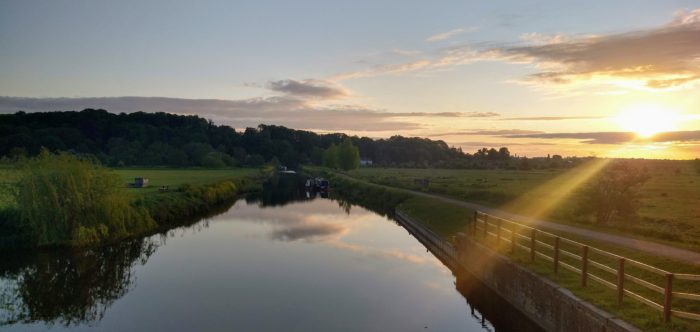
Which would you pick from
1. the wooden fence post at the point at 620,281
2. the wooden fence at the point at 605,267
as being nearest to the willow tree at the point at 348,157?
the wooden fence at the point at 605,267

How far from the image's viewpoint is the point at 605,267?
47.3 ft

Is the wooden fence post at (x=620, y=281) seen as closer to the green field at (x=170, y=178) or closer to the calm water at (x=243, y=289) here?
the calm water at (x=243, y=289)

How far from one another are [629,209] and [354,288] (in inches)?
712

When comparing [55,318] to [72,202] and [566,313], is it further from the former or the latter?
[566,313]

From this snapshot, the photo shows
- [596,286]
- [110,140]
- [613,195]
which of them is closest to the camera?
[596,286]

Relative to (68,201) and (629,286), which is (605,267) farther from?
(68,201)

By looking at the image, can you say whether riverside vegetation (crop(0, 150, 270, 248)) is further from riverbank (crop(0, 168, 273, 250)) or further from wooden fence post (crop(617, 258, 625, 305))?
wooden fence post (crop(617, 258, 625, 305))

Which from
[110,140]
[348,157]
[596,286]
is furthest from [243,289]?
[110,140]

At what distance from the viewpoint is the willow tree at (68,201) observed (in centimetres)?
3072

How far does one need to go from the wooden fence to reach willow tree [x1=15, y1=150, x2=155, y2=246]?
24.0m

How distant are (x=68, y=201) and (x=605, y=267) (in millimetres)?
30766

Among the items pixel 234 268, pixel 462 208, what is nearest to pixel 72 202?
pixel 234 268

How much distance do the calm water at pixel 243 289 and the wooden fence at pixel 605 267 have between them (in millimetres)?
2795

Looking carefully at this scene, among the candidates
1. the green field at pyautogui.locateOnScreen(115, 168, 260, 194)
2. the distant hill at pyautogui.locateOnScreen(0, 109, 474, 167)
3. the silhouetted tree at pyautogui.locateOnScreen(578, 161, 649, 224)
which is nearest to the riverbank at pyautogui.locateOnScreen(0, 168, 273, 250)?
the green field at pyautogui.locateOnScreen(115, 168, 260, 194)
